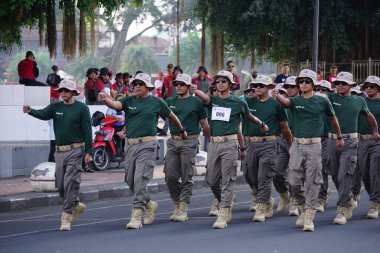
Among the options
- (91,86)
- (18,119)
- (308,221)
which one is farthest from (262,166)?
(91,86)

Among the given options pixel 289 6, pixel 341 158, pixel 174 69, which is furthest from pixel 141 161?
pixel 289 6

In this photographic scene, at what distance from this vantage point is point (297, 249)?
39.1 ft

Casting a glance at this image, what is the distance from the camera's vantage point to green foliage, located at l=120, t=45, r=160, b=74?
102125 mm

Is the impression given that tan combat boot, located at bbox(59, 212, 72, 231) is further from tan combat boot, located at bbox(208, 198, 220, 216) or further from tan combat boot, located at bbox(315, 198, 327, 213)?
tan combat boot, located at bbox(315, 198, 327, 213)

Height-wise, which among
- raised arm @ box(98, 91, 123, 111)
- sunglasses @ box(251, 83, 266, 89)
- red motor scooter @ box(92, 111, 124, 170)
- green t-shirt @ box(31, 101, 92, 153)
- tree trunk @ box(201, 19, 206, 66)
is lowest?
red motor scooter @ box(92, 111, 124, 170)

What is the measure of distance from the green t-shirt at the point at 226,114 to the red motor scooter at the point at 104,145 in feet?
26.4

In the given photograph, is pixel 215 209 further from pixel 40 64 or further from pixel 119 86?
pixel 40 64

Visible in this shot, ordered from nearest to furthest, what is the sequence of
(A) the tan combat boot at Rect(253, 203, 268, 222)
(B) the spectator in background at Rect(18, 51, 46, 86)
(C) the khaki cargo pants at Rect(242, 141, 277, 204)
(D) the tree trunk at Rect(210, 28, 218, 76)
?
(A) the tan combat boot at Rect(253, 203, 268, 222)
(C) the khaki cargo pants at Rect(242, 141, 277, 204)
(B) the spectator in background at Rect(18, 51, 46, 86)
(D) the tree trunk at Rect(210, 28, 218, 76)

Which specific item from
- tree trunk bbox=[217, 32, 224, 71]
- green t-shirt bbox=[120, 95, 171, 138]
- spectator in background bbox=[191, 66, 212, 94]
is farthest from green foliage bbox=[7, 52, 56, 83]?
green t-shirt bbox=[120, 95, 171, 138]

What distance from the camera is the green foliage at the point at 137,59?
Result: 102125 millimetres

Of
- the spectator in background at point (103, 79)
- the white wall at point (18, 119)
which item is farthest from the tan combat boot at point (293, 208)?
the spectator in background at point (103, 79)

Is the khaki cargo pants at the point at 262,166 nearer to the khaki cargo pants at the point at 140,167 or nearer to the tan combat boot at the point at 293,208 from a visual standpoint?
A: the tan combat boot at the point at 293,208

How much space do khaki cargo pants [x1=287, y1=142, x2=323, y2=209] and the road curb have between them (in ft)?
15.9

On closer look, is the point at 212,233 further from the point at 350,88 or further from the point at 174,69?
the point at 174,69
